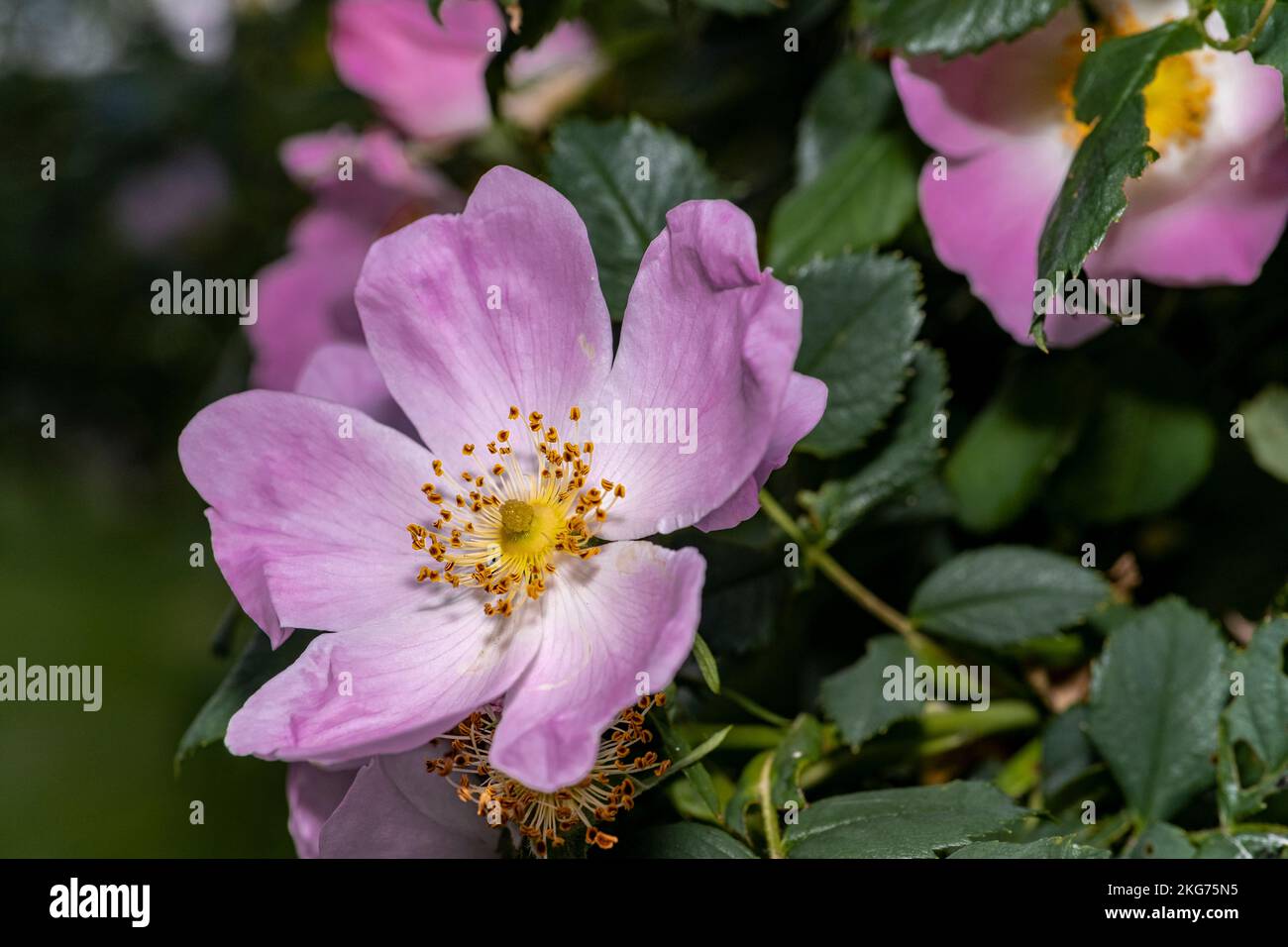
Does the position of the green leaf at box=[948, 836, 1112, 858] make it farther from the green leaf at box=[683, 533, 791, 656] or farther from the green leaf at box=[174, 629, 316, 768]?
the green leaf at box=[174, 629, 316, 768]

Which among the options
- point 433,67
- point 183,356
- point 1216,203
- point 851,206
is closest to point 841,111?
point 851,206

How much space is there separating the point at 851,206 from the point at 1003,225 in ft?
0.23

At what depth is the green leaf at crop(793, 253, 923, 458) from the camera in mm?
450

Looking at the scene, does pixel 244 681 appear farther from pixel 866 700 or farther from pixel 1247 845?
pixel 1247 845

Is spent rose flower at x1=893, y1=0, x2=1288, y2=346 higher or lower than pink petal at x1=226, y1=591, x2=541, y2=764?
higher

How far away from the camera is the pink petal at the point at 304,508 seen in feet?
1.26

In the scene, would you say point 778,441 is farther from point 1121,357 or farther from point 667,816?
point 1121,357

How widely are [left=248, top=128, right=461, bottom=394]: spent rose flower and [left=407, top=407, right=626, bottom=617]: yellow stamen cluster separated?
0.80ft

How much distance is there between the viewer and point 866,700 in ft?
1.44

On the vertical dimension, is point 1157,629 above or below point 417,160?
below

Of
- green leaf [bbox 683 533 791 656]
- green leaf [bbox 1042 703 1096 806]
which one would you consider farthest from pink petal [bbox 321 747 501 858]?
green leaf [bbox 1042 703 1096 806]
